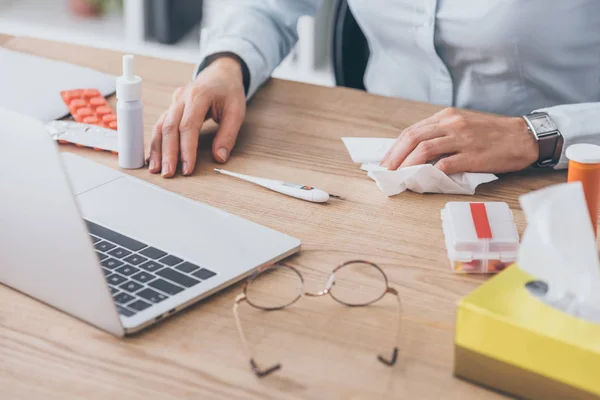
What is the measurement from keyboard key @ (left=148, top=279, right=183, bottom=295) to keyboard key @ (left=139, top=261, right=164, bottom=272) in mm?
24

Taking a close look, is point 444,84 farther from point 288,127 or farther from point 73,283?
point 73,283

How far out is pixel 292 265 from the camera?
87 centimetres

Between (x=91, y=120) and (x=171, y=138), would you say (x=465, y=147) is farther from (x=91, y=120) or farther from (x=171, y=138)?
(x=91, y=120)

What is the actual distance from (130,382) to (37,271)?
0.16 meters

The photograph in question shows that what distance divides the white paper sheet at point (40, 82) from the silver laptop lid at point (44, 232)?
1.59 feet

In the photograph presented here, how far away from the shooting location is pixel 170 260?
85 centimetres

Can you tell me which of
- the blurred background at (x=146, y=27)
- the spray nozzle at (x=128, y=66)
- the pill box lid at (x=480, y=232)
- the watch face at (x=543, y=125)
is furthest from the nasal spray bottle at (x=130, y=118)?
the blurred background at (x=146, y=27)

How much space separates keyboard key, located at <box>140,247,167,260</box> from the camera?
0.85 m

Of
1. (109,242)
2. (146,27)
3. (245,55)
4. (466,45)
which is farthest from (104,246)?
(146,27)

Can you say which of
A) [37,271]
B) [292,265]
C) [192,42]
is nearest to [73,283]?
[37,271]

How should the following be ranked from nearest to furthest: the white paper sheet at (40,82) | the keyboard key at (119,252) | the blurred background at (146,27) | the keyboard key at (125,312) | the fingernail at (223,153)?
the keyboard key at (125,312) → the keyboard key at (119,252) → the fingernail at (223,153) → the white paper sheet at (40,82) → the blurred background at (146,27)

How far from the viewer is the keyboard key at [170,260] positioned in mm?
842

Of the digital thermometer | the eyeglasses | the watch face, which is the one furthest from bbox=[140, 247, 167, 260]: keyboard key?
the watch face

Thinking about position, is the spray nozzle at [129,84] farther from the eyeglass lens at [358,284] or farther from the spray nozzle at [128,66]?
the eyeglass lens at [358,284]
